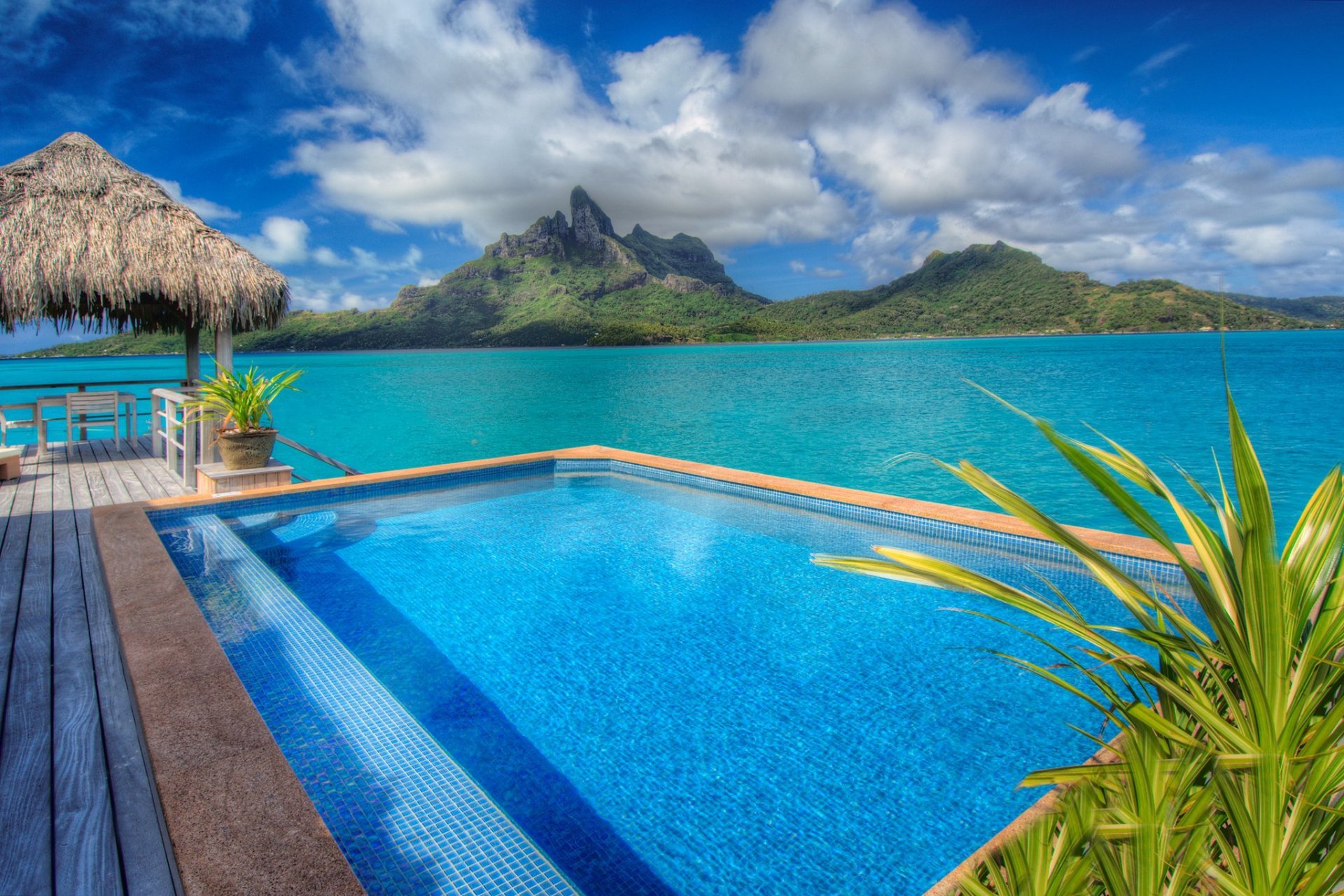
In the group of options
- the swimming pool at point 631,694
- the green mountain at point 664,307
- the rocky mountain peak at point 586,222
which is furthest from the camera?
the rocky mountain peak at point 586,222

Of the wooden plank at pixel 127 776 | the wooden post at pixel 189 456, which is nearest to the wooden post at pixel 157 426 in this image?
the wooden post at pixel 189 456

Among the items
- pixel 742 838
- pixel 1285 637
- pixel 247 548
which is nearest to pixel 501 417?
pixel 247 548

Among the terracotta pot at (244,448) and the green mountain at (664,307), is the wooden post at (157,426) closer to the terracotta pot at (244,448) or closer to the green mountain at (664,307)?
the terracotta pot at (244,448)

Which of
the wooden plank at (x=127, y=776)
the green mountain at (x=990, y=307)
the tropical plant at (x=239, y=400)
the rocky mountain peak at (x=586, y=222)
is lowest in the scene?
the wooden plank at (x=127, y=776)

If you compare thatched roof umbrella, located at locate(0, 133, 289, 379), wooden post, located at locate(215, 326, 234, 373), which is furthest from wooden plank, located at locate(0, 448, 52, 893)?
thatched roof umbrella, located at locate(0, 133, 289, 379)

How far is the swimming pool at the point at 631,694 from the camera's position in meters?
2.07

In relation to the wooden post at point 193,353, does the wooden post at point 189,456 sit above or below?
below

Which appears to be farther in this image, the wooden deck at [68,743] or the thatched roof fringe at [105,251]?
the thatched roof fringe at [105,251]

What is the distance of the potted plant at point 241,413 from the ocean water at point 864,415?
5241mm

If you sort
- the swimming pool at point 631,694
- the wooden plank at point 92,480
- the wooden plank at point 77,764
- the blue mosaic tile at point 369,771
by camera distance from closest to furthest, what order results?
the wooden plank at point 77,764 → the blue mosaic tile at point 369,771 → the swimming pool at point 631,694 → the wooden plank at point 92,480

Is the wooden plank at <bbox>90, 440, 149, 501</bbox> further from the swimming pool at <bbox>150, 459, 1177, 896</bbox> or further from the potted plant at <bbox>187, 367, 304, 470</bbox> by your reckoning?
the swimming pool at <bbox>150, 459, 1177, 896</bbox>

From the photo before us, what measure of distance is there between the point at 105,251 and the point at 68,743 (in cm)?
662

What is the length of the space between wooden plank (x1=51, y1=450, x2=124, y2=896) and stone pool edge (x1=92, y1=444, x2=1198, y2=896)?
15 centimetres

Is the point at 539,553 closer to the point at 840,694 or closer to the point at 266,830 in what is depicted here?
the point at 840,694
